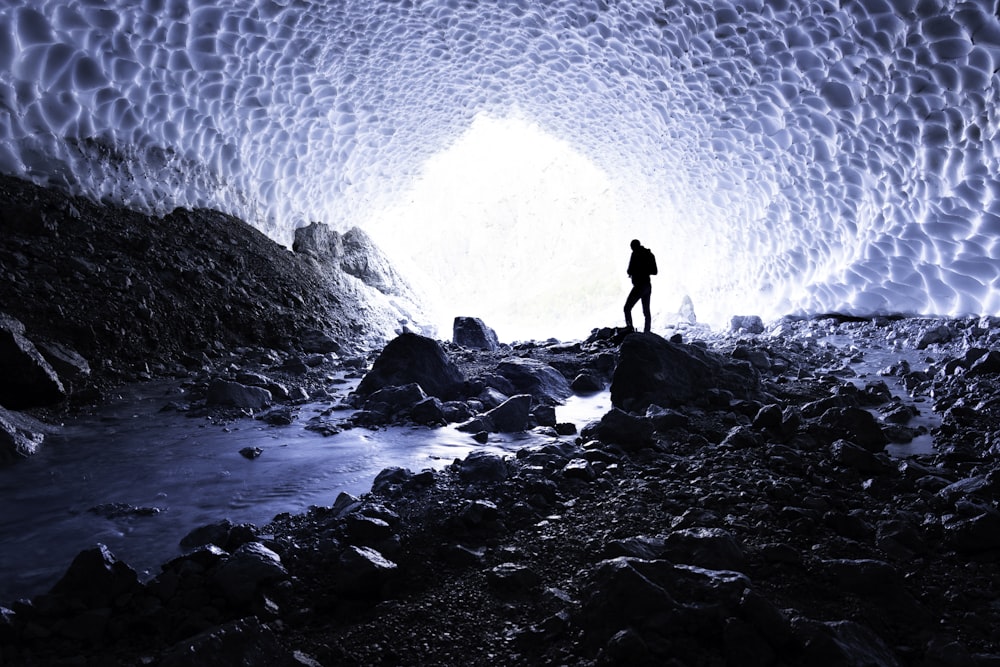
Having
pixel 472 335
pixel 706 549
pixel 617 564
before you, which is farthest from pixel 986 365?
pixel 472 335

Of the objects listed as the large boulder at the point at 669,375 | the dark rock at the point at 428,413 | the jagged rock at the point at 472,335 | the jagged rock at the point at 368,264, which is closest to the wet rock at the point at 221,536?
the dark rock at the point at 428,413

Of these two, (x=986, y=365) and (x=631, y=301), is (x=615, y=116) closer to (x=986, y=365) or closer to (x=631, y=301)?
(x=631, y=301)

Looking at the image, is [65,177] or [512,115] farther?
[512,115]

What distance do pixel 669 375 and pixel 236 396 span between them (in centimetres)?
281

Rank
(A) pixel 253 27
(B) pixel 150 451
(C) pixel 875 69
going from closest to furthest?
(B) pixel 150 451
(C) pixel 875 69
(A) pixel 253 27

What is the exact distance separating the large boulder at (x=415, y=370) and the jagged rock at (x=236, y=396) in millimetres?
677

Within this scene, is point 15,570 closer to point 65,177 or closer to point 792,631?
point 792,631

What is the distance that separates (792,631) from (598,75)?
31.3 feet

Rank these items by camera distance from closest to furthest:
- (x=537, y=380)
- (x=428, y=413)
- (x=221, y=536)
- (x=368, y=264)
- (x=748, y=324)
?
(x=221, y=536) → (x=428, y=413) → (x=537, y=380) → (x=748, y=324) → (x=368, y=264)

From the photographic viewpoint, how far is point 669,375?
13.3ft

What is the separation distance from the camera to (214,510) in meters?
2.43

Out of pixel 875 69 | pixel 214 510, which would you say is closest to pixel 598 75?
pixel 875 69

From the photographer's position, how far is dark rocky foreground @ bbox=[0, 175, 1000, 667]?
1.46 metres

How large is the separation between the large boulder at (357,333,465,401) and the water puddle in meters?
0.47
